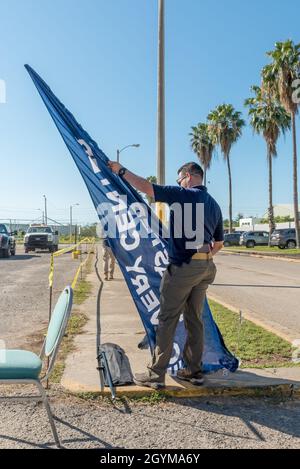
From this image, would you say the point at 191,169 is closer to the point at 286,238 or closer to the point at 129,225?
the point at 129,225

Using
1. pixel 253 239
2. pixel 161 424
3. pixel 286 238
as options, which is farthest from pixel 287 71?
pixel 161 424

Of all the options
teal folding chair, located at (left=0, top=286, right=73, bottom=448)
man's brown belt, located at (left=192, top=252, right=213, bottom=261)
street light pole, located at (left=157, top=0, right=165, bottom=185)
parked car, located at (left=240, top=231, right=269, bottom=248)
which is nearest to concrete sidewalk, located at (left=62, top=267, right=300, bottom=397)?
teal folding chair, located at (left=0, top=286, right=73, bottom=448)

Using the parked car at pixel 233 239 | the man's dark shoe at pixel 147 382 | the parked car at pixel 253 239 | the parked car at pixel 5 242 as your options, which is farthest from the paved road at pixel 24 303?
the parked car at pixel 233 239

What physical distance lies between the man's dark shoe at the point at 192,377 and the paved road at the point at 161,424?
18cm

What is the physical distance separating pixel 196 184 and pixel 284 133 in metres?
38.5

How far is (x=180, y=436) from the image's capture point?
12.0ft

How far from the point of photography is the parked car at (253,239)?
4857 centimetres

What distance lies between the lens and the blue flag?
15.9 ft

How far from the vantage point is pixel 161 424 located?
3.87 m

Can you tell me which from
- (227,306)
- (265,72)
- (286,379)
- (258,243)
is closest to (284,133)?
(265,72)

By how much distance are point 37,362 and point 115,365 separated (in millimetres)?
1301

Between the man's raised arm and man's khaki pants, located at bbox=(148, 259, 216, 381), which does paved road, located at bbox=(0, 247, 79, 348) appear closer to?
man's khaki pants, located at bbox=(148, 259, 216, 381)

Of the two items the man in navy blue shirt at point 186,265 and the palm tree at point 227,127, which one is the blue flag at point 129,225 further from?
the palm tree at point 227,127
